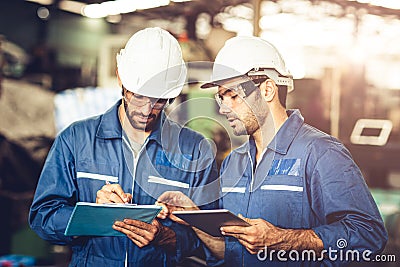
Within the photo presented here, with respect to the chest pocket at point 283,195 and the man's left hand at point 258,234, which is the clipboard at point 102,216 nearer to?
the man's left hand at point 258,234

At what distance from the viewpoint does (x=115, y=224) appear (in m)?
3.15

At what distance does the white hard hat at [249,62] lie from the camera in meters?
3.28

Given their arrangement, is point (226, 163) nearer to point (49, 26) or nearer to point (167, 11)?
point (167, 11)

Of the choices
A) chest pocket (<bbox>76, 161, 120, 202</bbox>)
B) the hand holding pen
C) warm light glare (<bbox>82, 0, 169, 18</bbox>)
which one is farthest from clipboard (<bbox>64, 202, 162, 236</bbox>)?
warm light glare (<bbox>82, 0, 169, 18</bbox>)

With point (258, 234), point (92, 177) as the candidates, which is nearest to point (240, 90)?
point (258, 234)

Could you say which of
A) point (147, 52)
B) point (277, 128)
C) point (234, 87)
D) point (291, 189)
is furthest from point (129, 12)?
point (291, 189)

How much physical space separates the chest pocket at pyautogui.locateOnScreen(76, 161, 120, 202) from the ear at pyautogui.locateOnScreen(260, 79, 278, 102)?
0.75 metres

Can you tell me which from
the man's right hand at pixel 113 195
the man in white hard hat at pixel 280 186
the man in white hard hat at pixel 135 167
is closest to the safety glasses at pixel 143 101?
the man in white hard hat at pixel 135 167

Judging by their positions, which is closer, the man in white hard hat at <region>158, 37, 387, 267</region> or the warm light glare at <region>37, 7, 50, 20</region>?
the man in white hard hat at <region>158, 37, 387, 267</region>

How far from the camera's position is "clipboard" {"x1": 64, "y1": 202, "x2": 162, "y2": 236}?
3.00 m

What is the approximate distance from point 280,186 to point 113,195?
0.75m

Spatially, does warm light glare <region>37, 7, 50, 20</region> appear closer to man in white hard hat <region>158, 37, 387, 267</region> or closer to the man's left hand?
man in white hard hat <region>158, 37, 387, 267</region>

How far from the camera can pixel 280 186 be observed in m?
3.26

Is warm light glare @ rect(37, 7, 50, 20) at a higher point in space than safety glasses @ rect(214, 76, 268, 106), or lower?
higher
